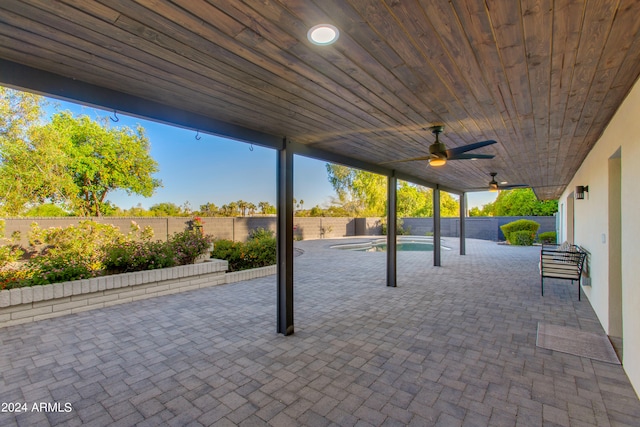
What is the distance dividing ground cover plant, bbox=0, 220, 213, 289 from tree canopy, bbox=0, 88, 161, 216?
3.59 m

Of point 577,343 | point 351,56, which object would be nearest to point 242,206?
point 577,343

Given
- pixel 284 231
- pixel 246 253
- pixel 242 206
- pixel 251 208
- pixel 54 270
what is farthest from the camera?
pixel 251 208

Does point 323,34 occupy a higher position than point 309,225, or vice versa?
point 323,34

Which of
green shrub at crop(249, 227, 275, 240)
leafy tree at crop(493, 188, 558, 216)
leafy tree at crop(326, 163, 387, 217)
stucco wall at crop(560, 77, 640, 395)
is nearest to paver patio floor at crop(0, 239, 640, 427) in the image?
stucco wall at crop(560, 77, 640, 395)

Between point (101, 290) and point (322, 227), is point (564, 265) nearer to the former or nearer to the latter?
point (101, 290)

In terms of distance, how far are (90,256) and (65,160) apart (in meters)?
5.79

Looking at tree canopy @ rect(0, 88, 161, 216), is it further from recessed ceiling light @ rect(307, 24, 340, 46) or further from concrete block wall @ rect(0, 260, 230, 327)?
recessed ceiling light @ rect(307, 24, 340, 46)

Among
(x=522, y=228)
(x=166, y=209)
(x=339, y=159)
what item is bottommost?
(x=522, y=228)

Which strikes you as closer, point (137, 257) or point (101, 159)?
point (137, 257)

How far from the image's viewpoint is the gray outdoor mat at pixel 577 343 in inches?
112

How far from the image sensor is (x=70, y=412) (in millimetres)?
2041

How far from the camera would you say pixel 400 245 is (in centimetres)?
1452

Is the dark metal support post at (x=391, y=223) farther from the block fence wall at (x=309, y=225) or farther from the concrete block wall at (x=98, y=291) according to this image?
the block fence wall at (x=309, y=225)

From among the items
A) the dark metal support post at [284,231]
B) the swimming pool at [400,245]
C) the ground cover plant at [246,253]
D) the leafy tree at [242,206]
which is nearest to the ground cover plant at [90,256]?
the ground cover plant at [246,253]
